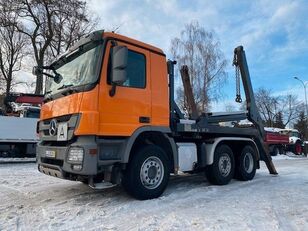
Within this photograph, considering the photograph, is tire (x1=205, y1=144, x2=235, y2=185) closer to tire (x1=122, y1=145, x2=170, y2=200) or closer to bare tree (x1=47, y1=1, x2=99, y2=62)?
tire (x1=122, y1=145, x2=170, y2=200)

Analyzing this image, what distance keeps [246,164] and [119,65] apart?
5230 mm

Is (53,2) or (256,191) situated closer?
(256,191)

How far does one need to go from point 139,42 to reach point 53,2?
21.8 meters

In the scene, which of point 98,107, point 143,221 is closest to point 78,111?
point 98,107

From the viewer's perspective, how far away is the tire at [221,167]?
859 centimetres

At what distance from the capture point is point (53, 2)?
2661 cm

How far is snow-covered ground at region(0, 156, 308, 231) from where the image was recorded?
5.13 metres

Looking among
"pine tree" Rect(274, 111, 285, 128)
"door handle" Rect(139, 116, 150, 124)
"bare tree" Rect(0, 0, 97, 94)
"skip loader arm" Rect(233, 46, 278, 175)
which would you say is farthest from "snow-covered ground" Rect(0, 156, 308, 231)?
"pine tree" Rect(274, 111, 285, 128)

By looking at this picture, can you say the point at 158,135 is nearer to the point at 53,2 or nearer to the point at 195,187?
the point at 195,187


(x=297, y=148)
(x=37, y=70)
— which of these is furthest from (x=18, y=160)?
(x=297, y=148)

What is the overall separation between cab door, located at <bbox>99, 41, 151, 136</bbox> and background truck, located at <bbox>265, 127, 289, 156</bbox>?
22844mm

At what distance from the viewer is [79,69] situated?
6688 mm

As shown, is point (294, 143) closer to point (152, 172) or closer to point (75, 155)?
point (152, 172)

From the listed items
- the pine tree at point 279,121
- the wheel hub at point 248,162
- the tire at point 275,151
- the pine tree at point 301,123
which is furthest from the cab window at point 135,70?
the pine tree at point 301,123
